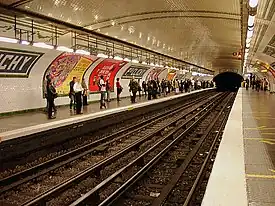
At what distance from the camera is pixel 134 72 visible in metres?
27.0

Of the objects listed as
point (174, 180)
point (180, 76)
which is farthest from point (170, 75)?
point (174, 180)

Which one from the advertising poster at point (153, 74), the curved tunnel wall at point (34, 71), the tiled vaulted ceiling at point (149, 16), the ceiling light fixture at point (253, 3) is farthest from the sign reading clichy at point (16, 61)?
the advertising poster at point (153, 74)

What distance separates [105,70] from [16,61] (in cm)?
883

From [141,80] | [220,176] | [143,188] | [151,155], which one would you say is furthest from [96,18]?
[141,80]

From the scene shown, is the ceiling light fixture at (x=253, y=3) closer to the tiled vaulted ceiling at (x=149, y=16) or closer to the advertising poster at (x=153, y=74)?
the tiled vaulted ceiling at (x=149, y=16)

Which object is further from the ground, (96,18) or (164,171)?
(96,18)

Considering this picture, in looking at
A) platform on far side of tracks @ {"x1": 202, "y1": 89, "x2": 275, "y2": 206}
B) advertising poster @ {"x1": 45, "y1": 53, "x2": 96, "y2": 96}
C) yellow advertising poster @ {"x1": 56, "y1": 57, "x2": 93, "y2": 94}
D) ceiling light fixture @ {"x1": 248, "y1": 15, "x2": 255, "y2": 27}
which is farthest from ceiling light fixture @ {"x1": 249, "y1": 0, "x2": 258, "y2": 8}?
yellow advertising poster @ {"x1": 56, "y1": 57, "x2": 93, "y2": 94}

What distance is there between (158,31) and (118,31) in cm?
200

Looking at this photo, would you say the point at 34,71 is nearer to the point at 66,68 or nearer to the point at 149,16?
the point at 66,68

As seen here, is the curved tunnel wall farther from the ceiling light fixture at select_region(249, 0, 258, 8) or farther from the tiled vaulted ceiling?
the ceiling light fixture at select_region(249, 0, 258, 8)

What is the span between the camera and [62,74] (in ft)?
56.9

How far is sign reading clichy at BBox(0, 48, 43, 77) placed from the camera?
505 inches

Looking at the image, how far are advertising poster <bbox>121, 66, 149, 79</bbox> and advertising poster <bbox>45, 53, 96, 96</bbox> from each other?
21.2ft

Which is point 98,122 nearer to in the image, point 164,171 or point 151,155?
point 151,155
